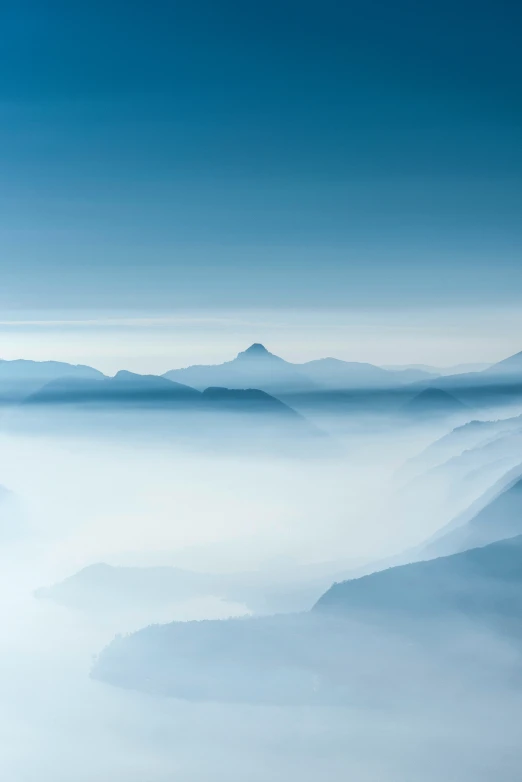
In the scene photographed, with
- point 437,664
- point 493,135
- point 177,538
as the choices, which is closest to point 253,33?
point 493,135

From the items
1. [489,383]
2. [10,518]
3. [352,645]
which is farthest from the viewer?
[489,383]

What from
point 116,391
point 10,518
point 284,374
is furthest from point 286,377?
point 10,518

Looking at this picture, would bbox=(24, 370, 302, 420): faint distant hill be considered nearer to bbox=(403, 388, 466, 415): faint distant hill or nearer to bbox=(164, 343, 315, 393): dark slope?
bbox=(164, 343, 315, 393): dark slope

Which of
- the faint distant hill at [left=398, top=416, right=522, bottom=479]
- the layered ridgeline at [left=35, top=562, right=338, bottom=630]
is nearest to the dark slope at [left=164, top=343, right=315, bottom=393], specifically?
the faint distant hill at [left=398, top=416, right=522, bottom=479]

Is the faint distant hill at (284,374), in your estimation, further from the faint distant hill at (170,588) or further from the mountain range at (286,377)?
the faint distant hill at (170,588)

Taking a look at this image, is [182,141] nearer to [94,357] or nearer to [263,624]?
[94,357]

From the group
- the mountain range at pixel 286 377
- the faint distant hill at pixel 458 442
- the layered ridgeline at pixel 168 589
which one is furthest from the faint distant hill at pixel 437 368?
the layered ridgeline at pixel 168 589

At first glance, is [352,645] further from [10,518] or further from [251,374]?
[10,518]

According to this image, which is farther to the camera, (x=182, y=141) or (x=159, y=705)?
(x=182, y=141)
